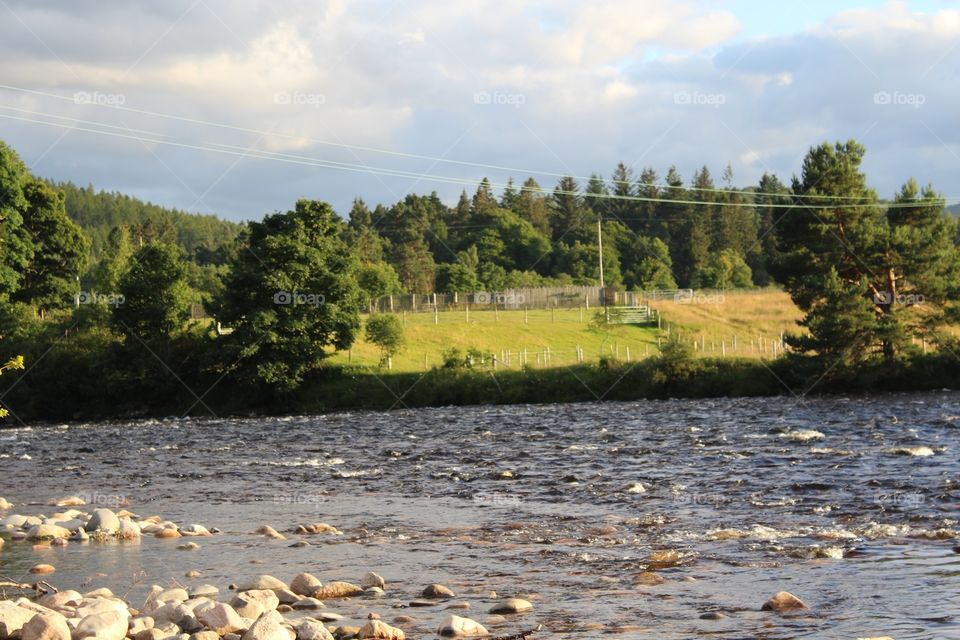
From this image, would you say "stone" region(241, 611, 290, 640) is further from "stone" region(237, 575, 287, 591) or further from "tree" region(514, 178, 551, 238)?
"tree" region(514, 178, 551, 238)

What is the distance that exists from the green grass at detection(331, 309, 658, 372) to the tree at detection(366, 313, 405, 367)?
43.8 inches

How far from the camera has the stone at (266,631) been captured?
10.2 metres

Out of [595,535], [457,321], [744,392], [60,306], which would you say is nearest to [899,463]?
[595,535]

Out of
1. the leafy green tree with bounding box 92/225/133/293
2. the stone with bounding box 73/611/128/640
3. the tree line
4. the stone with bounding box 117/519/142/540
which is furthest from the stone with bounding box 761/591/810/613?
the leafy green tree with bounding box 92/225/133/293

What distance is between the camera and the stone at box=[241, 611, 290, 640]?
10203mm

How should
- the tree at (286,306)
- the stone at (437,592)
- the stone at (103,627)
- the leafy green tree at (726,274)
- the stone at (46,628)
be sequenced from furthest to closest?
the leafy green tree at (726,274), the tree at (286,306), the stone at (437,592), the stone at (103,627), the stone at (46,628)

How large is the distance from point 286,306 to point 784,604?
57.8m

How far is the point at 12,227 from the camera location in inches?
3130

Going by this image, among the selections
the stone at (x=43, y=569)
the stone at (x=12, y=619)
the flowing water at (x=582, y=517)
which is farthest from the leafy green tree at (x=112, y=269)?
the stone at (x=12, y=619)

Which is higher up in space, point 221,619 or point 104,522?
point 221,619

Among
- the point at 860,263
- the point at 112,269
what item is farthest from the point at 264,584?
the point at 112,269

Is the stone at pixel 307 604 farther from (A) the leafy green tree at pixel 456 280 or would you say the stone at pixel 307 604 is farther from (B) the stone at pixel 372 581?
(A) the leafy green tree at pixel 456 280

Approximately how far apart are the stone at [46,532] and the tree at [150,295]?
55193mm

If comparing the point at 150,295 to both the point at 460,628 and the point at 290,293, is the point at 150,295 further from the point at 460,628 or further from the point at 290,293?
the point at 460,628
